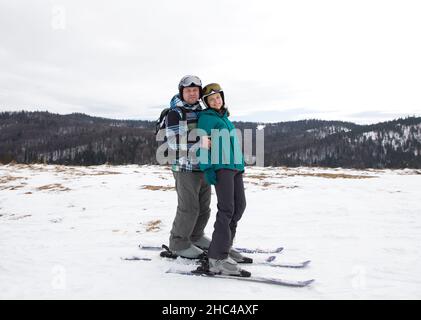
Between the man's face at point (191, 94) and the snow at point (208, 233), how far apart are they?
2.43m

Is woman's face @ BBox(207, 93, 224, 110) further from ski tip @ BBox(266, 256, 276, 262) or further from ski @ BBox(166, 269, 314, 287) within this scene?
ski tip @ BBox(266, 256, 276, 262)

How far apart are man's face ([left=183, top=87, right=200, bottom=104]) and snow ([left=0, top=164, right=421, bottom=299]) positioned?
2425 mm

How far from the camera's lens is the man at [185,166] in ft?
16.0

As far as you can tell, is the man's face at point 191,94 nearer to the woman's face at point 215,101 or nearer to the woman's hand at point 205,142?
the woman's face at point 215,101

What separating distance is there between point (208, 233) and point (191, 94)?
3944 millimetres

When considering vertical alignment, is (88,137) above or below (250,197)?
above

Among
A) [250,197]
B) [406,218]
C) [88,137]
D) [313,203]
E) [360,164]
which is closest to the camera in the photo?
[406,218]

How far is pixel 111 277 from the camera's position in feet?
15.0

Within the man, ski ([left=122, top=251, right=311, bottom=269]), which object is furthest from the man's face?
ski ([left=122, top=251, right=311, bottom=269])
